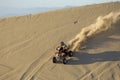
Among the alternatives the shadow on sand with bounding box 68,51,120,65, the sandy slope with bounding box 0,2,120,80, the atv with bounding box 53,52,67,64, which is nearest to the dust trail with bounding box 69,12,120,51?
the sandy slope with bounding box 0,2,120,80

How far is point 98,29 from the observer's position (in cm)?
1880

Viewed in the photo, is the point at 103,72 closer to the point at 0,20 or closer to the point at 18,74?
the point at 18,74

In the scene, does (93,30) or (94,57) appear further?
(93,30)

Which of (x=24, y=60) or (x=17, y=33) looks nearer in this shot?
(x=24, y=60)

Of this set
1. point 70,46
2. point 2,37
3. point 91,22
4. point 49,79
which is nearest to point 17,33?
point 2,37

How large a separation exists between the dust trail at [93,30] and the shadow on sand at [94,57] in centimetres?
64

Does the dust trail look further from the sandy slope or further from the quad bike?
the quad bike

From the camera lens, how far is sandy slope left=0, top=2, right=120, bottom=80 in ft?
49.5

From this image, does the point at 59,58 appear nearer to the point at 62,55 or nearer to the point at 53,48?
the point at 62,55

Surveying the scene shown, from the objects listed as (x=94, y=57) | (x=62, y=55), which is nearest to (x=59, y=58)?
(x=62, y=55)

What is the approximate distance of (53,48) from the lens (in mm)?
18125

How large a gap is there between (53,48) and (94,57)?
2.57 m

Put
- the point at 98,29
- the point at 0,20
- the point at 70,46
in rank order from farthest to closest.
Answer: the point at 0,20 → the point at 98,29 → the point at 70,46

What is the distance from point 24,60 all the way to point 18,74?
68.1 inches
